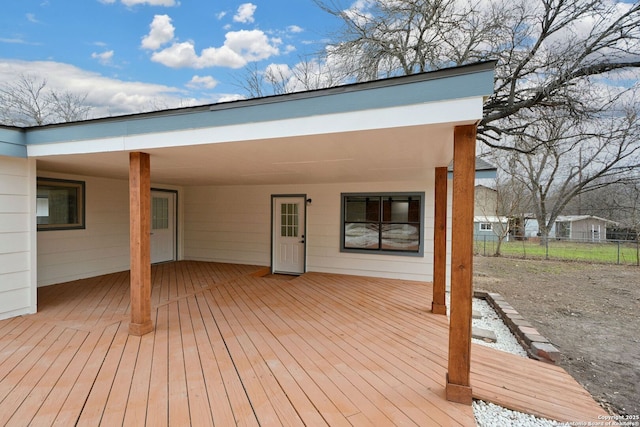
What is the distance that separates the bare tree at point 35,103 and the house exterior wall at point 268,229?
363 inches

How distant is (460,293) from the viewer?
7.14ft

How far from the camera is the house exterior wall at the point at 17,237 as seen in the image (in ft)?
12.3

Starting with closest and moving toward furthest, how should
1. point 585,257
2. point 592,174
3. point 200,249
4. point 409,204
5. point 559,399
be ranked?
point 559,399
point 409,204
point 200,249
point 585,257
point 592,174

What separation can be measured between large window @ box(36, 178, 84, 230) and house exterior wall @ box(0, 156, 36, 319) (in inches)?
62.7

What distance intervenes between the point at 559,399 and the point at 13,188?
19.5 ft

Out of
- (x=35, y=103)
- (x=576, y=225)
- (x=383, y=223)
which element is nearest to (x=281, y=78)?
(x=383, y=223)

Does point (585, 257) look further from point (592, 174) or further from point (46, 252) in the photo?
point (46, 252)

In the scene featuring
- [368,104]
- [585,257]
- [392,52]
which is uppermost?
[392,52]

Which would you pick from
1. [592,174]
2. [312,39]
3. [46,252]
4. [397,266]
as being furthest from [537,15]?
[46,252]

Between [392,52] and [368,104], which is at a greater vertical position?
[392,52]

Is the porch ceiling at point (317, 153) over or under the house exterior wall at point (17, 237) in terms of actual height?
over

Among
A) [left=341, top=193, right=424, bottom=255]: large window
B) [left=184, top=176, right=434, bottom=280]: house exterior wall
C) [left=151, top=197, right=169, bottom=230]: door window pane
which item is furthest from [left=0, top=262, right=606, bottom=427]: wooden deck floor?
[left=151, top=197, right=169, bottom=230]: door window pane

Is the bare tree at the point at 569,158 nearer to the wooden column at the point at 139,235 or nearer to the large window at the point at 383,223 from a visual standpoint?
the large window at the point at 383,223

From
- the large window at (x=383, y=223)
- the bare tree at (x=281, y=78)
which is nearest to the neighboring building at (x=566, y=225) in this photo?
the large window at (x=383, y=223)
